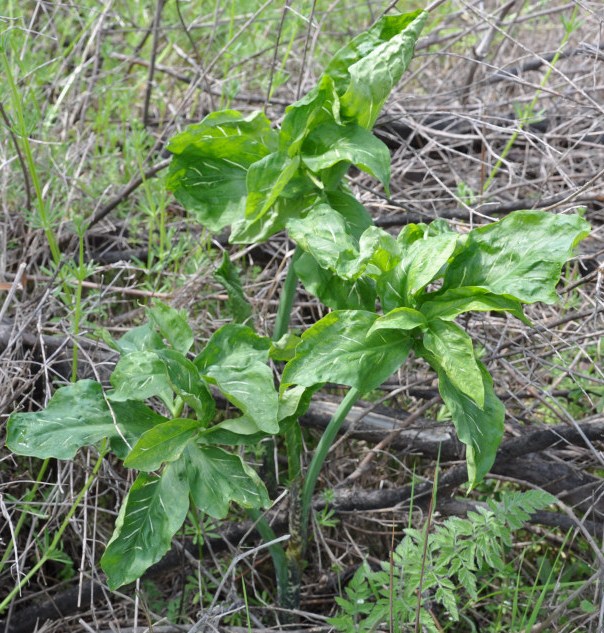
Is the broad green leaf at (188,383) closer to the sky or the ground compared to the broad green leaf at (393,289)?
closer to the ground

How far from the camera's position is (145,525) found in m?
1.38

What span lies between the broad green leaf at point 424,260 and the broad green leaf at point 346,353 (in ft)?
0.30

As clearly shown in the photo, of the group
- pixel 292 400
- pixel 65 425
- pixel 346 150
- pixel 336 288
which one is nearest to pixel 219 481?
pixel 292 400

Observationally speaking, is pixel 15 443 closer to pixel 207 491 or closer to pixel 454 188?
pixel 207 491

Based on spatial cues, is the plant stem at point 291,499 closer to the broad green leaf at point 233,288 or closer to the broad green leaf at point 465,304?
the broad green leaf at point 233,288

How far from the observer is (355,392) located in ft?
4.75

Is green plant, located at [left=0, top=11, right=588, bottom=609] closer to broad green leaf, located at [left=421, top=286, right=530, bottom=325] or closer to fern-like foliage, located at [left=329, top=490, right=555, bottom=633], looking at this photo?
broad green leaf, located at [left=421, top=286, right=530, bottom=325]

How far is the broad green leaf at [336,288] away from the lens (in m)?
1.43

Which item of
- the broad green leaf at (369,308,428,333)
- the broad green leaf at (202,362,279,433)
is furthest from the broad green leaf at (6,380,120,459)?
the broad green leaf at (369,308,428,333)

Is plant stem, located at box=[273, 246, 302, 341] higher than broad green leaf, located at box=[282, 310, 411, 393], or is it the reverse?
broad green leaf, located at box=[282, 310, 411, 393]

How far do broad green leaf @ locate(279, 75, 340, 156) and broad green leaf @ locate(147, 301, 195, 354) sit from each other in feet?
1.30

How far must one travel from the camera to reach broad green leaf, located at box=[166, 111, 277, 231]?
1.54 m

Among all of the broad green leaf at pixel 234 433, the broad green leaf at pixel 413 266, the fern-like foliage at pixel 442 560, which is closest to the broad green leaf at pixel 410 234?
the broad green leaf at pixel 413 266

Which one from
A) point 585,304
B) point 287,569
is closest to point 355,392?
point 287,569
